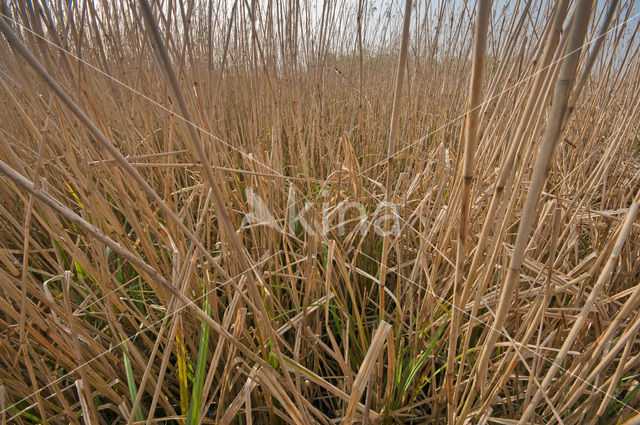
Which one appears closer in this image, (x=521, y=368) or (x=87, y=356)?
(x=87, y=356)

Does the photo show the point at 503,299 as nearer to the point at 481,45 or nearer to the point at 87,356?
the point at 481,45

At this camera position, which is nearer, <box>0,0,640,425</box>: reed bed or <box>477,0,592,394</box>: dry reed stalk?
<box>477,0,592,394</box>: dry reed stalk

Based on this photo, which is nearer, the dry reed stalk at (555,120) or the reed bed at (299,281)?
the dry reed stalk at (555,120)

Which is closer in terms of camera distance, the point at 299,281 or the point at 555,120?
the point at 555,120

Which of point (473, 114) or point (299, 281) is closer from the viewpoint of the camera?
point (473, 114)

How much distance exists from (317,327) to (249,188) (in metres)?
0.34

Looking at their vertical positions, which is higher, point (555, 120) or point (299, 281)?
point (555, 120)

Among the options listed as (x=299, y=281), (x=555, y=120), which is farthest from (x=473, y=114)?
(x=299, y=281)

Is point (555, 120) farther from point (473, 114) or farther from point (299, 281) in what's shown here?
point (299, 281)

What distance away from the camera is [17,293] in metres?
0.42

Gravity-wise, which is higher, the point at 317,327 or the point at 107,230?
the point at 107,230

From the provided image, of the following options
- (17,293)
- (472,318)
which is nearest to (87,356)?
(17,293)

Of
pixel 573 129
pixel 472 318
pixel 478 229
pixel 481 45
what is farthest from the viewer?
pixel 573 129

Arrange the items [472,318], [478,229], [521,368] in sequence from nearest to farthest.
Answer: [472,318] → [521,368] → [478,229]
